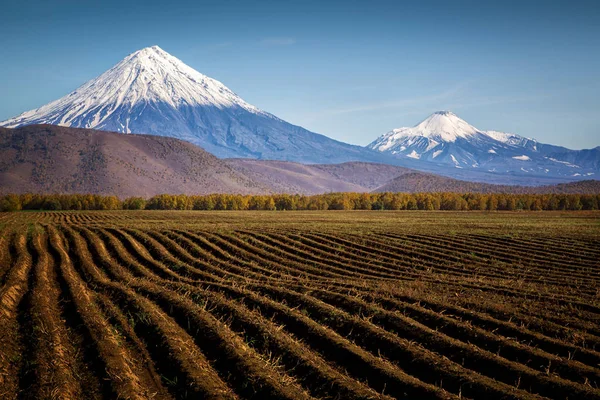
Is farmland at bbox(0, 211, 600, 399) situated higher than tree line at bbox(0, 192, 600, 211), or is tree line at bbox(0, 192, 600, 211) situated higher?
farmland at bbox(0, 211, 600, 399)

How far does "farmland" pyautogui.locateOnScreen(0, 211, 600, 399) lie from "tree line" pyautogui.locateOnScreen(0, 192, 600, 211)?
83.5 meters

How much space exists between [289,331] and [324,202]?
10021 cm

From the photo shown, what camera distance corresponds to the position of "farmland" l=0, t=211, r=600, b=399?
7.98 meters

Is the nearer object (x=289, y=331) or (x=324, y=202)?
(x=289, y=331)

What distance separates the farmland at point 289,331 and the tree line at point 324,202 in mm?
83457

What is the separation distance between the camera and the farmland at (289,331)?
7.98 meters

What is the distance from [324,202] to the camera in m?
111

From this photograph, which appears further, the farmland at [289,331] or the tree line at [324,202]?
the tree line at [324,202]

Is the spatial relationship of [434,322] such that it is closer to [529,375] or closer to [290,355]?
[529,375]

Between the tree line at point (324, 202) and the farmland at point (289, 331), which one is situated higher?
the farmland at point (289, 331)

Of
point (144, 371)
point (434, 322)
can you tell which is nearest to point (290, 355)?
point (144, 371)

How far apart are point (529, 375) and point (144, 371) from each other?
6735mm

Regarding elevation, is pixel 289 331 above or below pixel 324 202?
above

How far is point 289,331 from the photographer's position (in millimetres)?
10547
